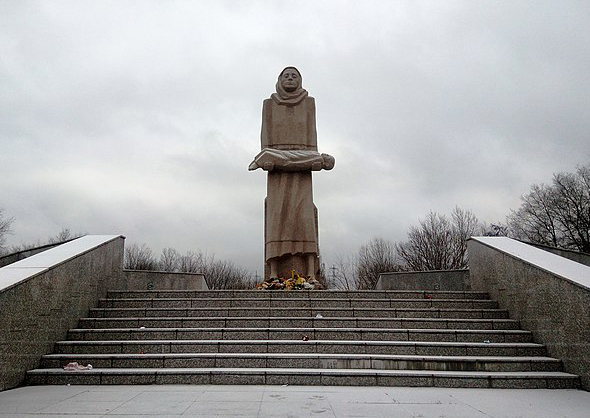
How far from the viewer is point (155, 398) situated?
512 cm

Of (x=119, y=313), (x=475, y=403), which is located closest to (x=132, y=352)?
(x=119, y=313)

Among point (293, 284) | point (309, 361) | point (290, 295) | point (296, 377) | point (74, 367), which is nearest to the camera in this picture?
point (296, 377)

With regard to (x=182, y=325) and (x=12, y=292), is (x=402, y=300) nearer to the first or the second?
(x=182, y=325)

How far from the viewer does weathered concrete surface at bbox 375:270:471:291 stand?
1235 centimetres

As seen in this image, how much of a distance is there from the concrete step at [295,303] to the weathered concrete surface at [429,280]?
3.78m

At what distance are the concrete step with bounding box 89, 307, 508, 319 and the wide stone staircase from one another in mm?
18

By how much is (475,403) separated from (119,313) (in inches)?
243

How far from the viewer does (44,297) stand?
6.68 metres

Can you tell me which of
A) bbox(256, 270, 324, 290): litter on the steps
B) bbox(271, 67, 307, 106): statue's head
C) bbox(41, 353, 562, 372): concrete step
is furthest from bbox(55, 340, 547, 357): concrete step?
bbox(271, 67, 307, 106): statue's head

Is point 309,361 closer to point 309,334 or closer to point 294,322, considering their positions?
point 309,334

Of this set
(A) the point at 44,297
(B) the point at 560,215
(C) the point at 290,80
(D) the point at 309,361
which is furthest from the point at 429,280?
(B) the point at 560,215

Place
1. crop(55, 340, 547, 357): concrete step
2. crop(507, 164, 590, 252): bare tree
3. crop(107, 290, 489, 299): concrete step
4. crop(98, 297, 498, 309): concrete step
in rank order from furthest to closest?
crop(507, 164, 590, 252): bare tree < crop(107, 290, 489, 299): concrete step < crop(98, 297, 498, 309): concrete step < crop(55, 340, 547, 357): concrete step

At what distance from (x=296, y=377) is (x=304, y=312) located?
213cm

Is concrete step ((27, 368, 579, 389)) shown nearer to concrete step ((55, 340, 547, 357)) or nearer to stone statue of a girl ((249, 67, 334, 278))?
concrete step ((55, 340, 547, 357))
